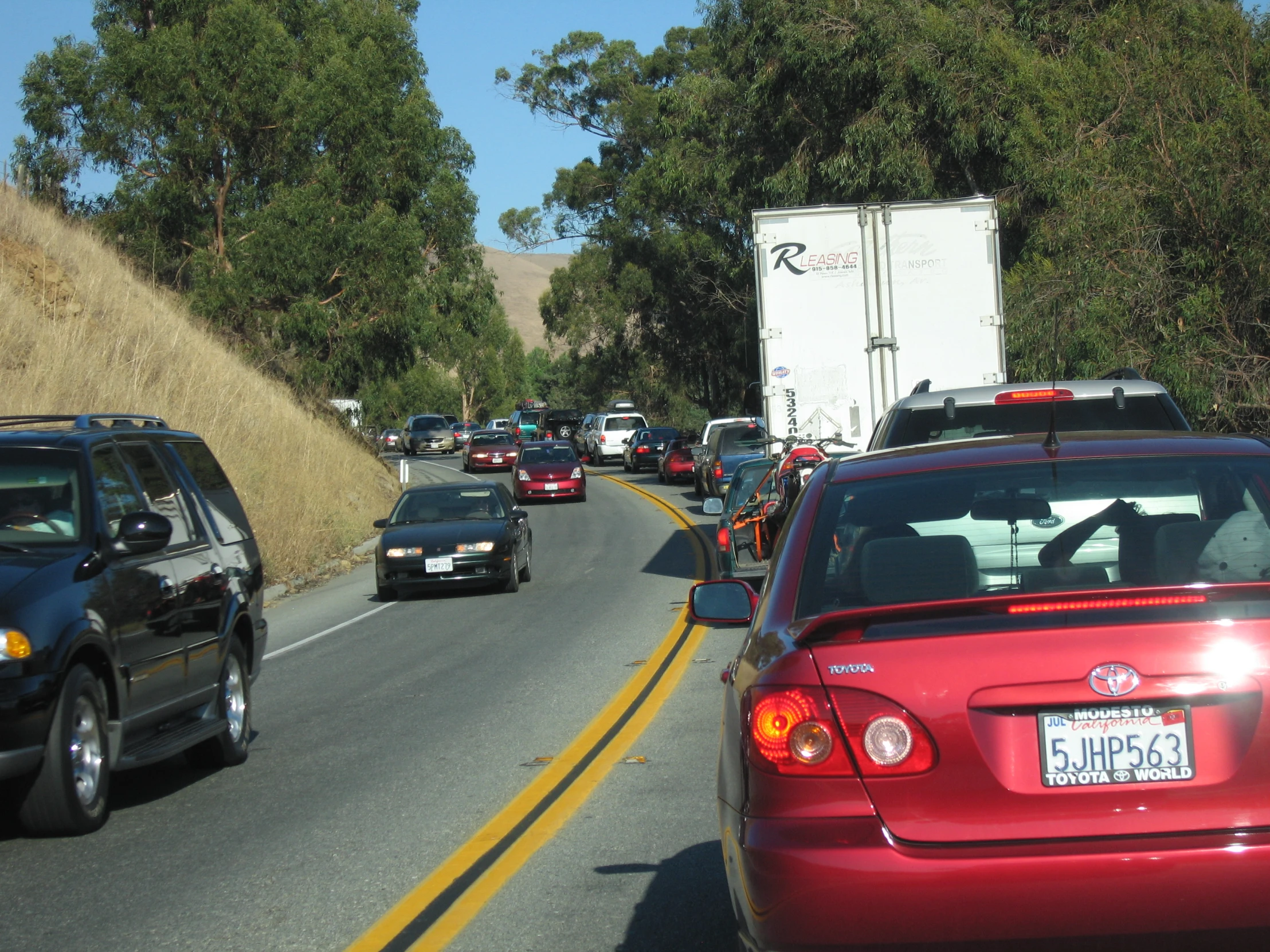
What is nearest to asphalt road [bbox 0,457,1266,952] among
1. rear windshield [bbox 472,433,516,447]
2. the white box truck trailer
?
the white box truck trailer

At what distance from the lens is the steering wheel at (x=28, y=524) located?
276 inches

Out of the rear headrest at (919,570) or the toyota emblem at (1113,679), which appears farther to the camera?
the rear headrest at (919,570)

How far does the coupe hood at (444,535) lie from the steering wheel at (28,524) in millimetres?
10442

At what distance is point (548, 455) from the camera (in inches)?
1478

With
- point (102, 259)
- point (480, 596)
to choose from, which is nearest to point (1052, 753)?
point (480, 596)

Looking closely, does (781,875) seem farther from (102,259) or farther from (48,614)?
(102,259)

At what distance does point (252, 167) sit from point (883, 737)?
111ft

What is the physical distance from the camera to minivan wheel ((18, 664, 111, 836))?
621 centimetres

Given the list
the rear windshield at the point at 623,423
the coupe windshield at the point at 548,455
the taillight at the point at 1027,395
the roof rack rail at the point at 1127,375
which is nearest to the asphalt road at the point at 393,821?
the taillight at the point at 1027,395

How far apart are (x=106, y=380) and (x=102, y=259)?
33.7 feet

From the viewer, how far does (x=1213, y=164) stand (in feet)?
69.5

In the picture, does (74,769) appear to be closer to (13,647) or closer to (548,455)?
(13,647)

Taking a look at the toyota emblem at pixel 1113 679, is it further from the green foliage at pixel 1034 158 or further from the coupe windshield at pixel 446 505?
the coupe windshield at pixel 446 505

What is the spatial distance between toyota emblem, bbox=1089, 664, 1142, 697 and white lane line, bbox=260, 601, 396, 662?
32.2ft
